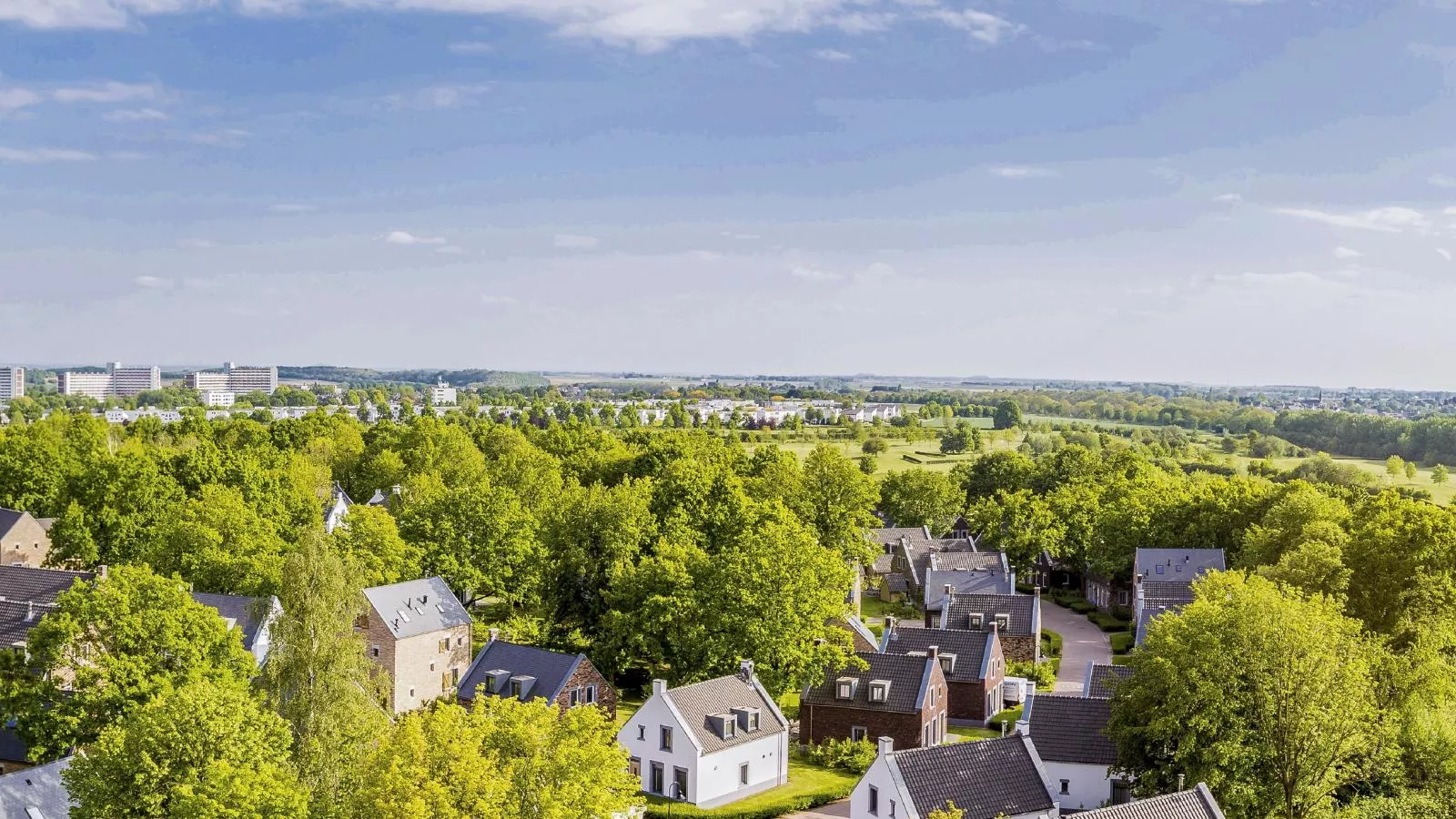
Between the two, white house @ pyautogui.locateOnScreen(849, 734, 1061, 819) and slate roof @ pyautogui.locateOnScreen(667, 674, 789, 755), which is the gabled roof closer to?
slate roof @ pyautogui.locateOnScreen(667, 674, 789, 755)

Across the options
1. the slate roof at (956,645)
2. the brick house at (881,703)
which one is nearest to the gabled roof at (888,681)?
the brick house at (881,703)

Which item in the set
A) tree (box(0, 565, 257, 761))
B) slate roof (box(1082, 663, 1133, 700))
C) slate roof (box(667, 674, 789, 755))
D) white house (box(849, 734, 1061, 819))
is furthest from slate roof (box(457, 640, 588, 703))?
slate roof (box(1082, 663, 1133, 700))

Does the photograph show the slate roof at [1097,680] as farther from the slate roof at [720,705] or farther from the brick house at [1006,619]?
the slate roof at [720,705]

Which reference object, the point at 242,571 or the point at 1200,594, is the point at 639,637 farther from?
the point at 1200,594

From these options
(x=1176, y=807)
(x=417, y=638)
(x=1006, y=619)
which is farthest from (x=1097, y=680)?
(x=417, y=638)

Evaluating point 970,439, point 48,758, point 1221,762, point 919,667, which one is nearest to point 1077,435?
point 970,439

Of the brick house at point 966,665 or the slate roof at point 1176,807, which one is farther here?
the brick house at point 966,665
